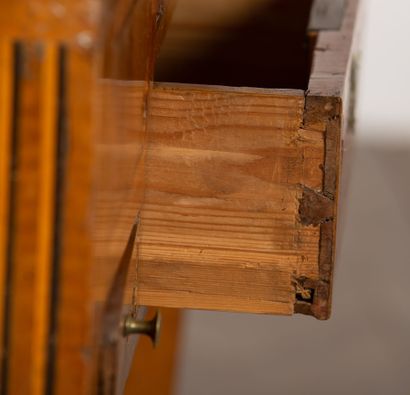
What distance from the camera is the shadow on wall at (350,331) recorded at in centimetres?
250

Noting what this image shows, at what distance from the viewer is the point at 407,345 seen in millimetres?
2527

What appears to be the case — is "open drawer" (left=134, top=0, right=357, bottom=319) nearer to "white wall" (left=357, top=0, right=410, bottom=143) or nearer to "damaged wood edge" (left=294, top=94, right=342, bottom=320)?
"damaged wood edge" (left=294, top=94, right=342, bottom=320)

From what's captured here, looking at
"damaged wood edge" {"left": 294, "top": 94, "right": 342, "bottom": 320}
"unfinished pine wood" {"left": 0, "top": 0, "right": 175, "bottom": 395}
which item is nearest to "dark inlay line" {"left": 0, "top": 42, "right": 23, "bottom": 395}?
"unfinished pine wood" {"left": 0, "top": 0, "right": 175, "bottom": 395}

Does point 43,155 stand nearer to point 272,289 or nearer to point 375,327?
point 272,289

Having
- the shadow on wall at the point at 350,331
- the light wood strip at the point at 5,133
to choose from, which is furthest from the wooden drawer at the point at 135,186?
the shadow on wall at the point at 350,331

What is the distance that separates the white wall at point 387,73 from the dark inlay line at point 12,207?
206 centimetres

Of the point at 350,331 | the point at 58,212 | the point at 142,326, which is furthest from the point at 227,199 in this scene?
the point at 350,331

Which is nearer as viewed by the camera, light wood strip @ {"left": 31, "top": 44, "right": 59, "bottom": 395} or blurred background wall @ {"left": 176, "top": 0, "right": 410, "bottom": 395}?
light wood strip @ {"left": 31, "top": 44, "right": 59, "bottom": 395}

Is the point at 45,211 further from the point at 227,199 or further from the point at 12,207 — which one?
the point at 227,199

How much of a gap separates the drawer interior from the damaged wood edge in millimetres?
535

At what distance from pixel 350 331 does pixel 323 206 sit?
178 centimetres

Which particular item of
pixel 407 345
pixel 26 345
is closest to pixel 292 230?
pixel 26 345

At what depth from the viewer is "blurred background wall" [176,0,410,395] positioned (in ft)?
8.23

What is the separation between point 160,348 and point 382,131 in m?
1.03
